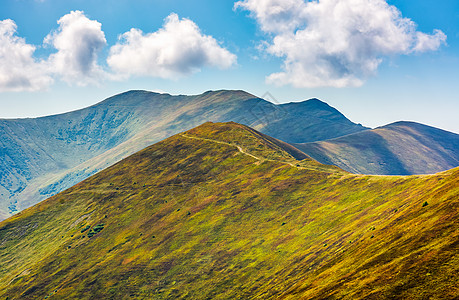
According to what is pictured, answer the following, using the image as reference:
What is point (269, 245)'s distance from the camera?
125 meters

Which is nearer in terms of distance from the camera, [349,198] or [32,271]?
[349,198]

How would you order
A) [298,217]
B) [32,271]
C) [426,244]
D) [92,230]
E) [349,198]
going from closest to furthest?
[426,244]
[349,198]
[298,217]
[32,271]
[92,230]

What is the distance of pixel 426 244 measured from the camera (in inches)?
1811

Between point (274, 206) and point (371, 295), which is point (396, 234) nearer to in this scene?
point (371, 295)

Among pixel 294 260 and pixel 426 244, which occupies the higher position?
pixel 426 244

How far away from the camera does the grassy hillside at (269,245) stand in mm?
47406

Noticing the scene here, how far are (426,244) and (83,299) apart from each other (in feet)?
437

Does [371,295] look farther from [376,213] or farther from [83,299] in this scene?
[83,299]

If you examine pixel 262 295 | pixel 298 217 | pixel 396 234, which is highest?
pixel 396 234

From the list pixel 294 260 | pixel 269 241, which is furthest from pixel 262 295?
pixel 269 241

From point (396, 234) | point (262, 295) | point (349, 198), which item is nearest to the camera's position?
point (396, 234)

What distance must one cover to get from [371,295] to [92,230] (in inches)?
7026

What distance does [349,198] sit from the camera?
126 meters

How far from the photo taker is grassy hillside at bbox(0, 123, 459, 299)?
4741 cm
